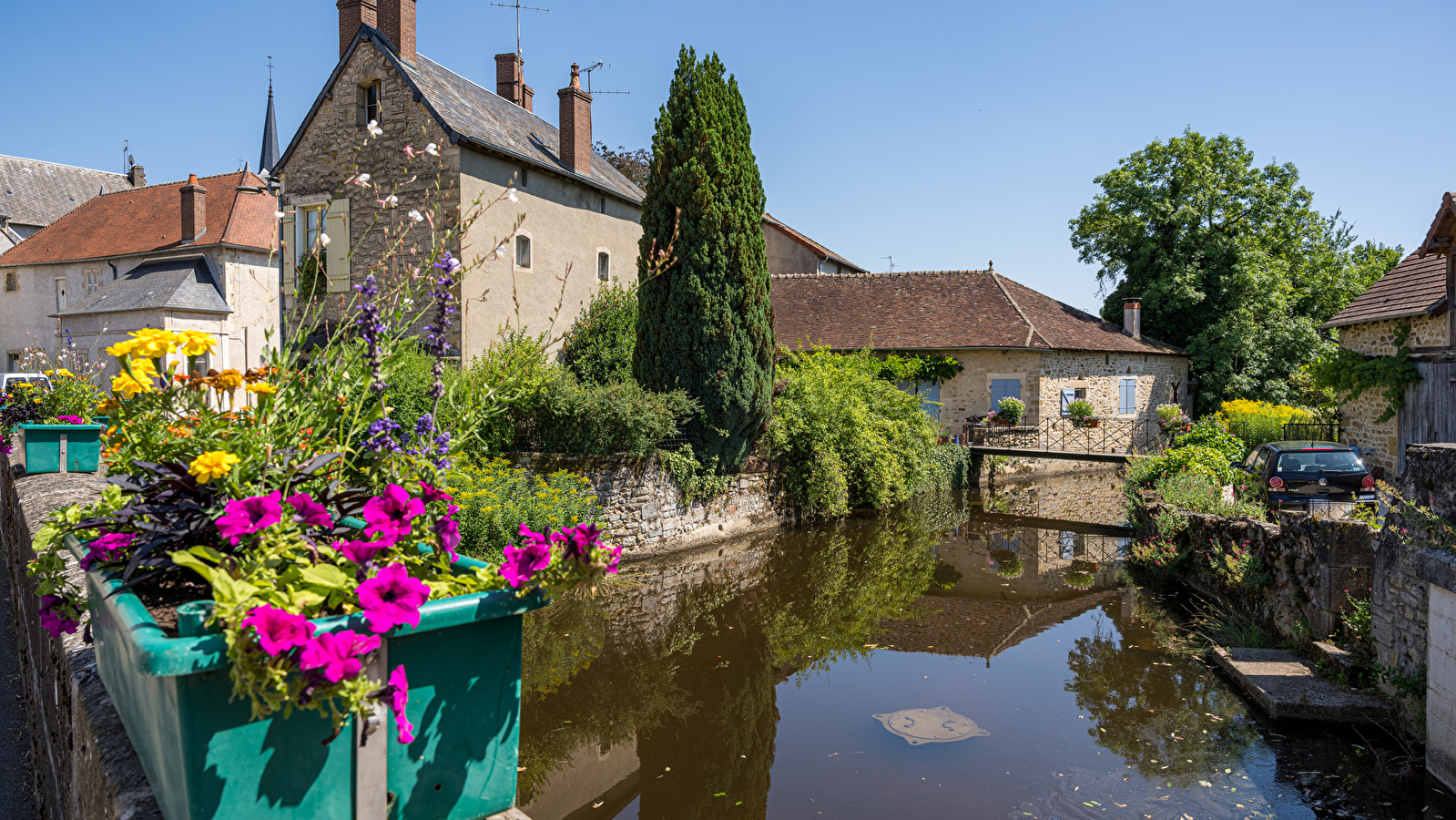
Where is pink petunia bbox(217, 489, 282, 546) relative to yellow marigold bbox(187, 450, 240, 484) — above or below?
below

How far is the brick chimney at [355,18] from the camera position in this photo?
15.9 metres

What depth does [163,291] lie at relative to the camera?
76.9ft

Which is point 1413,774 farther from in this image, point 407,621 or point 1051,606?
point 407,621

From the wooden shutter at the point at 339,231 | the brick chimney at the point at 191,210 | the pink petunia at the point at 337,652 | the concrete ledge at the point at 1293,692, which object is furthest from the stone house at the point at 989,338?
the pink petunia at the point at 337,652

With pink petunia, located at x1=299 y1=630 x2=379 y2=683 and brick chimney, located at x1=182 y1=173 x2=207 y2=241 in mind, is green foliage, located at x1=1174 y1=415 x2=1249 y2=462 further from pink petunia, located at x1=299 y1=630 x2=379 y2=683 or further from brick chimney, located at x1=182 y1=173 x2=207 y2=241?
brick chimney, located at x1=182 y1=173 x2=207 y2=241

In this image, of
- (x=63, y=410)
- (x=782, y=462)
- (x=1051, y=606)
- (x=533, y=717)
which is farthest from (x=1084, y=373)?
(x=63, y=410)

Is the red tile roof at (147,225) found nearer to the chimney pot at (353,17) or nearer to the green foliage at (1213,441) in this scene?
the chimney pot at (353,17)

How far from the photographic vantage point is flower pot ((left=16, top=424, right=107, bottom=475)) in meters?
6.27

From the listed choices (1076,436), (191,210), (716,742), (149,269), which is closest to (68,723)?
(716,742)

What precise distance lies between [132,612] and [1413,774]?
686 cm

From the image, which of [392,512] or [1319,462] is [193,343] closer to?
[392,512]

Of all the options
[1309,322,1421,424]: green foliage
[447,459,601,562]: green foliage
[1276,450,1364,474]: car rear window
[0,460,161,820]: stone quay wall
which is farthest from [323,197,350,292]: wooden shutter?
[1309,322,1421,424]: green foliage

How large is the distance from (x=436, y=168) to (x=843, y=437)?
8732 millimetres

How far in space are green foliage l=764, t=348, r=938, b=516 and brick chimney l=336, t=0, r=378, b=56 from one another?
10.1 m
